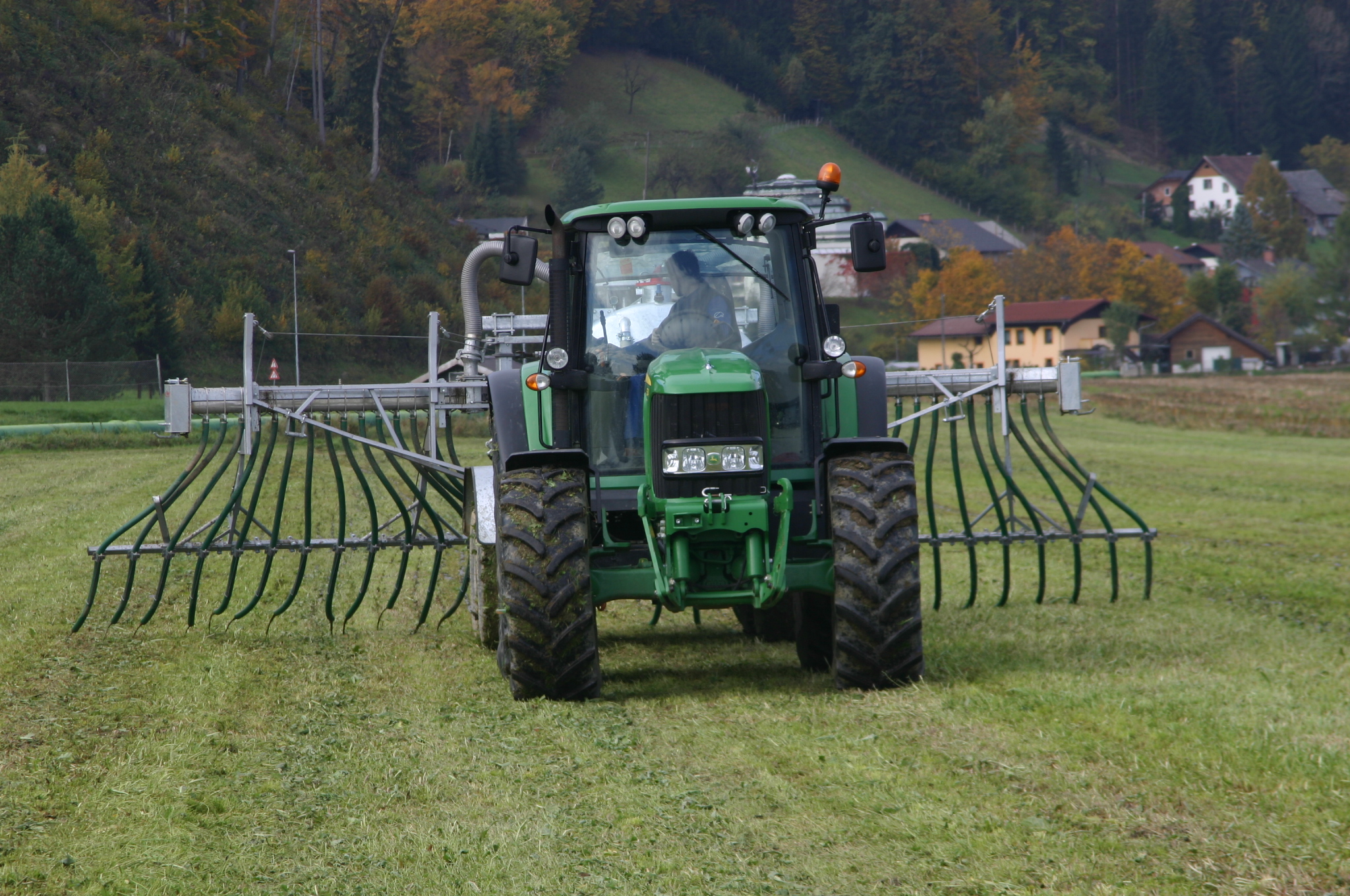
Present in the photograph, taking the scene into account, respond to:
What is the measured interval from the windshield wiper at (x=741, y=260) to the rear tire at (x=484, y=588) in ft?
7.00

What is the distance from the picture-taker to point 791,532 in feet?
23.4

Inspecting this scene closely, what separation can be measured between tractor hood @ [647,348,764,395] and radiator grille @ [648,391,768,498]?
4 cm

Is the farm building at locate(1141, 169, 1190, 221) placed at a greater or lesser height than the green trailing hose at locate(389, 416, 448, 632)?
greater

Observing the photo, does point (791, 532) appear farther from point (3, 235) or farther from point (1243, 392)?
point (1243, 392)

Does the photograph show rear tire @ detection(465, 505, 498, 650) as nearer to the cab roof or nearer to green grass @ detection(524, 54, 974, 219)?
the cab roof

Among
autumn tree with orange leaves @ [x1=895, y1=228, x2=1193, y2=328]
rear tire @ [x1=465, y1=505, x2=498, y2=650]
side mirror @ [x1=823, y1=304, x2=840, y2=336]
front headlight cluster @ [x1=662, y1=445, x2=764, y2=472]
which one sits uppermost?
autumn tree with orange leaves @ [x1=895, y1=228, x2=1193, y2=328]

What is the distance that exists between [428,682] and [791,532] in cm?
206

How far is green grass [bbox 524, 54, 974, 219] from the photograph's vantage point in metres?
88.8

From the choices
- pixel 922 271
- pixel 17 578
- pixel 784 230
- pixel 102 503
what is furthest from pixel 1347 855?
pixel 922 271

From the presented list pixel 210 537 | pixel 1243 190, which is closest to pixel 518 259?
pixel 210 537

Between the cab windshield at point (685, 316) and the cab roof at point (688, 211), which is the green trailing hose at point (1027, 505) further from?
the cab roof at point (688, 211)

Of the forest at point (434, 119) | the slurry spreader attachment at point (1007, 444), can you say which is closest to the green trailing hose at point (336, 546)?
the slurry spreader attachment at point (1007, 444)

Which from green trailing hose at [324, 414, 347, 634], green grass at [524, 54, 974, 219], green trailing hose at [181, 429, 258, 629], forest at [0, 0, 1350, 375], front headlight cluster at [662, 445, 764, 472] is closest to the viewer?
front headlight cluster at [662, 445, 764, 472]


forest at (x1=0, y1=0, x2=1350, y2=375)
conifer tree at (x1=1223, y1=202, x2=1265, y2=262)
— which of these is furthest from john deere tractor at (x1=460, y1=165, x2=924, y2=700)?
conifer tree at (x1=1223, y1=202, x2=1265, y2=262)
